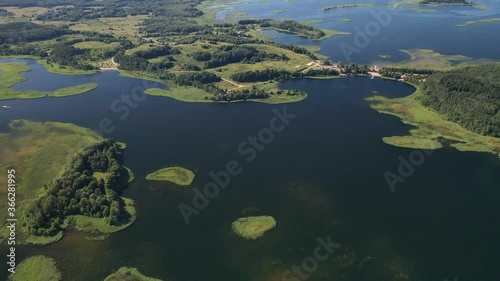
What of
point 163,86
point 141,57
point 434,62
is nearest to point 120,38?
point 141,57

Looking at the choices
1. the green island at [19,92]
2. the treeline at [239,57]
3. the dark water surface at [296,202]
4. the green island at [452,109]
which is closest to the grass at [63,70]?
the green island at [19,92]

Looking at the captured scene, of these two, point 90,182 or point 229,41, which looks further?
point 229,41

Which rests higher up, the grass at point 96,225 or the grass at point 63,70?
the grass at point 63,70

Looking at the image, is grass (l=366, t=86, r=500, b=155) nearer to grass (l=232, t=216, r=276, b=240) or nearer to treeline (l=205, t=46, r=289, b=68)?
grass (l=232, t=216, r=276, b=240)

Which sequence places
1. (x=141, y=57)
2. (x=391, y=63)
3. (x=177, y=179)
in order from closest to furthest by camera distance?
(x=177, y=179) → (x=391, y=63) → (x=141, y=57)

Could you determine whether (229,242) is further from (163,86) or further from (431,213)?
(163,86)

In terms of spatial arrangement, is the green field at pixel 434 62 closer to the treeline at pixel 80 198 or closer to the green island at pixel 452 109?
the green island at pixel 452 109
